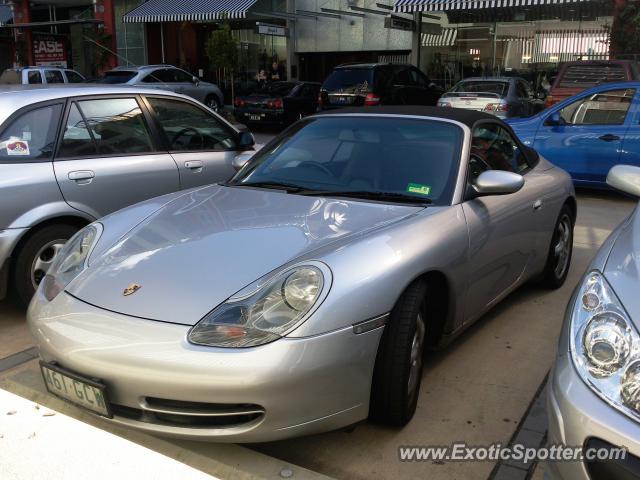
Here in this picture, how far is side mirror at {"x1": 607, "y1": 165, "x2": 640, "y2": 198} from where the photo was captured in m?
2.88

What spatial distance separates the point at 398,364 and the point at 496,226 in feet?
4.09

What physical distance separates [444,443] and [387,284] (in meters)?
0.78

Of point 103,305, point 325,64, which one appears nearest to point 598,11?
point 325,64

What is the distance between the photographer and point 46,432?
2641 millimetres

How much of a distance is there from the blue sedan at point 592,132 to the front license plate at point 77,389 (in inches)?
271

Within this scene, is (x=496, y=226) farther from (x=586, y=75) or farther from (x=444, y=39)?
(x=444, y=39)

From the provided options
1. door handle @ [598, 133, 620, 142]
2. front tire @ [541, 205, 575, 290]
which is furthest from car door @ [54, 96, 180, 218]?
door handle @ [598, 133, 620, 142]

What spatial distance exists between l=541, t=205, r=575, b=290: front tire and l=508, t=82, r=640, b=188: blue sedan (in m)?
3.32

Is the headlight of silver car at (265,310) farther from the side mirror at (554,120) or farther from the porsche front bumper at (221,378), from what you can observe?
the side mirror at (554,120)

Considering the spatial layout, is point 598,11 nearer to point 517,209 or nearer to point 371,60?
point 371,60

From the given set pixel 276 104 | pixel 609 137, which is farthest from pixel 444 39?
pixel 609 137

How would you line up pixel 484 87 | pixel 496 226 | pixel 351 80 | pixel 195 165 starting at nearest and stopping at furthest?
1. pixel 496 226
2. pixel 195 165
3. pixel 484 87
4. pixel 351 80

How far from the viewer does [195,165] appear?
495cm

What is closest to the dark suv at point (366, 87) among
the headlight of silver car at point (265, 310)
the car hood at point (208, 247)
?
the car hood at point (208, 247)
